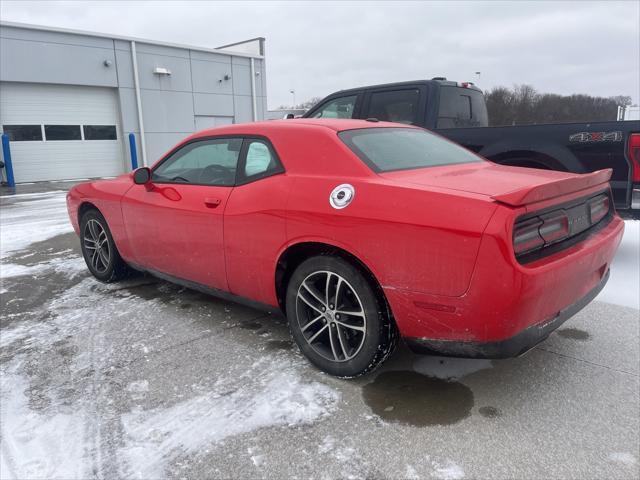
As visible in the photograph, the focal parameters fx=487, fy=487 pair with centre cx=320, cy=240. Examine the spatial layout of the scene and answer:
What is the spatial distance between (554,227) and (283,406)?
1.66 metres

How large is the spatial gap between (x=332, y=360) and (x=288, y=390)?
1.01 ft

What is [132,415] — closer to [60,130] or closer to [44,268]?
[44,268]

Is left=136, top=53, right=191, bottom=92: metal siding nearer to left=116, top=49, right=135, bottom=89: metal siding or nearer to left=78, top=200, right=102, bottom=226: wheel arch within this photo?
left=116, top=49, right=135, bottom=89: metal siding

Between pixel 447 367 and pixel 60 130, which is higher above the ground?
pixel 60 130

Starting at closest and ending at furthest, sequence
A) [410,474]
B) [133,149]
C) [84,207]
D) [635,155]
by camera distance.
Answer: [410,474] → [635,155] → [84,207] → [133,149]

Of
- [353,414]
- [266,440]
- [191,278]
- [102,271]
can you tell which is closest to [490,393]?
[353,414]

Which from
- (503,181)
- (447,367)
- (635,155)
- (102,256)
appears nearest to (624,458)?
(447,367)

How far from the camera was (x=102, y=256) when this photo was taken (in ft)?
15.5

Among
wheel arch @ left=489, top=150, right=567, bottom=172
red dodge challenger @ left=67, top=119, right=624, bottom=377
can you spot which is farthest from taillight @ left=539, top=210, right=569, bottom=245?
wheel arch @ left=489, top=150, right=567, bottom=172

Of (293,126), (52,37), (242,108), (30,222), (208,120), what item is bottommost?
(30,222)

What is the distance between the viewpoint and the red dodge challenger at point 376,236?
219 cm

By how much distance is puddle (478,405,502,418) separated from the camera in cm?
247

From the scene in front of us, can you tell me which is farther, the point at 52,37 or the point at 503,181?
the point at 52,37

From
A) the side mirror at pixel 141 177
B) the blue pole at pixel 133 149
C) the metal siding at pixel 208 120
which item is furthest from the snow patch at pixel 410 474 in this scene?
the metal siding at pixel 208 120
